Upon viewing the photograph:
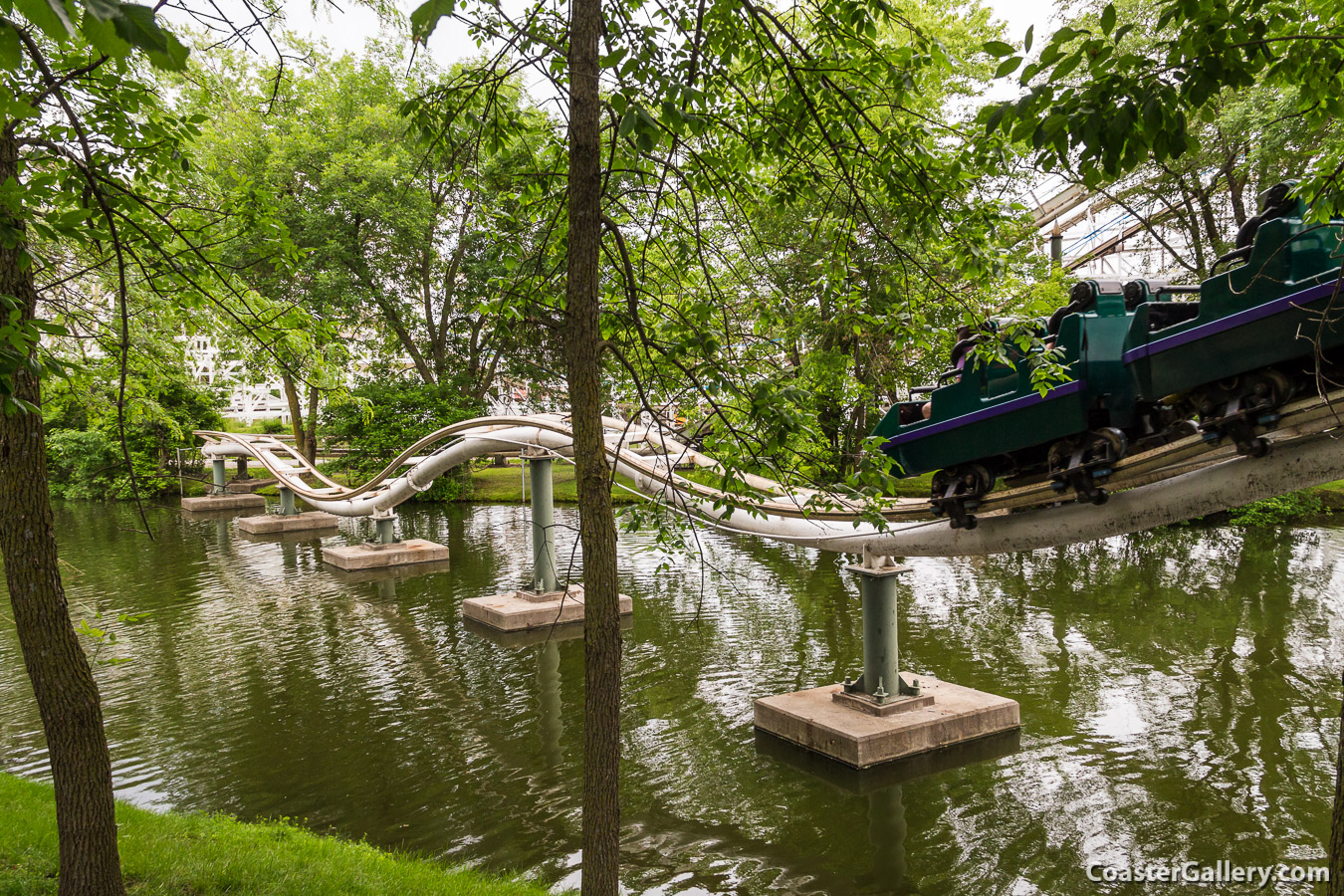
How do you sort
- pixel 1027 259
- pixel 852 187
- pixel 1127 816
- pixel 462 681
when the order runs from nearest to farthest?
pixel 852 187, pixel 1127 816, pixel 462 681, pixel 1027 259

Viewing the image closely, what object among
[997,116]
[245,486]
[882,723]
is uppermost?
[997,116]

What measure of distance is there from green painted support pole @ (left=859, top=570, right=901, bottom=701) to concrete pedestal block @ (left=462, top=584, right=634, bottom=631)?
532 centimetres

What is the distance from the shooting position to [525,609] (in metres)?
13.3

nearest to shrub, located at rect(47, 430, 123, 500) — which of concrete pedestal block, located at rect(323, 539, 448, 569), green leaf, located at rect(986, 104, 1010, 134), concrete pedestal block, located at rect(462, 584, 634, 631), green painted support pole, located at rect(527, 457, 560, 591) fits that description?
concrete pedestal block, located at rect(323, 539, 448, 569)

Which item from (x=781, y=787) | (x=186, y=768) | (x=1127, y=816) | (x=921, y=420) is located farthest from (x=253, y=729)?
(x=1127, y=816)

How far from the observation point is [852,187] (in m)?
4.05

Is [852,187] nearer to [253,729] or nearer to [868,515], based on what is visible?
[868,515]

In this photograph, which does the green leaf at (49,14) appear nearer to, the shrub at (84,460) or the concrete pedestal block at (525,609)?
the concrete pedestal block at (525,609)

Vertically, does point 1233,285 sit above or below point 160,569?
above

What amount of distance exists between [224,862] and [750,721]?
5.13 meters

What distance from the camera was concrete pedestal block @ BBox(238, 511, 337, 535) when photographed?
2473 centimetres

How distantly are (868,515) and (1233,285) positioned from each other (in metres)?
3.27

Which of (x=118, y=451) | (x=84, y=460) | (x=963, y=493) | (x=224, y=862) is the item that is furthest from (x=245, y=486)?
(x=963, y=493)

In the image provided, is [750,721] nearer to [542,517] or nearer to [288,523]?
[542,517]
